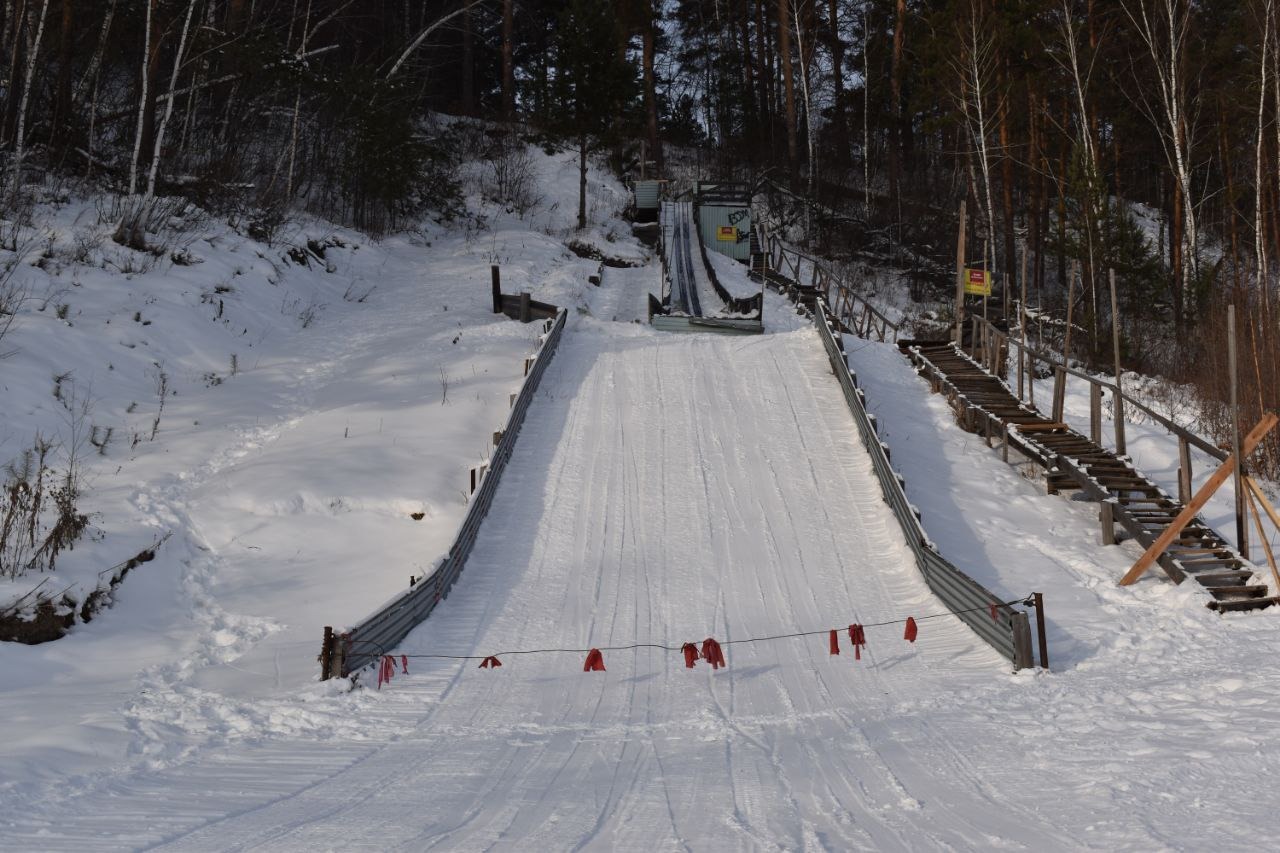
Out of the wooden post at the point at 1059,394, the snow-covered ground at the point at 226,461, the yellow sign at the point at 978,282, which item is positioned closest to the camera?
the snow-covered ground at the point at 226,461

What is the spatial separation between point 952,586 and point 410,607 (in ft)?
18.4

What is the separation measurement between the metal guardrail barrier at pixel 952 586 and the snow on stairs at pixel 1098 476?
2.47m

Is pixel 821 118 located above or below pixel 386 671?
above

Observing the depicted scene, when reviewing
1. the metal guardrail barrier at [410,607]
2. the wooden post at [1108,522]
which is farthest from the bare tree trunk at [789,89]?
the wooden post at [1108,522]

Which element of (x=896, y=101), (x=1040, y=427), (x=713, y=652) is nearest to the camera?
(x=713, y=652)

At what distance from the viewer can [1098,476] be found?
541 inches

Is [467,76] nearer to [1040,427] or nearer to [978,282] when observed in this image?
[978,282]

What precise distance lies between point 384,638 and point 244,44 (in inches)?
860

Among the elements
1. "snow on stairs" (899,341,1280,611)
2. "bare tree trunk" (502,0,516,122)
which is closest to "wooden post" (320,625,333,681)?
"snow on stairs" (899,341,1280,611)

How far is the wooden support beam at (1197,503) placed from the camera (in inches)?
409

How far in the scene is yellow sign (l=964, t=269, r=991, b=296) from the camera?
66.5 ft

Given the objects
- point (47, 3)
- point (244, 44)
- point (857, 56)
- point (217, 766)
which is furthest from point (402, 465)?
point (857, 56)

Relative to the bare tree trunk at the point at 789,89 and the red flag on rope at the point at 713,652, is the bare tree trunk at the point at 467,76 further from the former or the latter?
the red flag on rope at the point at 713,652

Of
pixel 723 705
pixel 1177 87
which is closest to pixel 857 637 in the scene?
pixel 723 705
